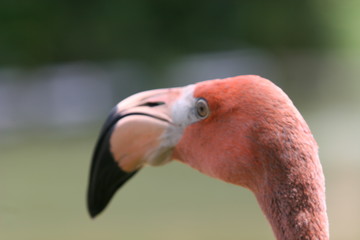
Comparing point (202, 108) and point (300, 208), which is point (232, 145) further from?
point (300, 208)

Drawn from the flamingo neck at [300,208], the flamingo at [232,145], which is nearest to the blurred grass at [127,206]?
the flamingo at [232,145]

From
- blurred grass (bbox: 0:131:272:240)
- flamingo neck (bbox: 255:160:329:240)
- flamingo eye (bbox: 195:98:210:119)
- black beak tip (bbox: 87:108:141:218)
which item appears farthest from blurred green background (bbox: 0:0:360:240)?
flamingo neck (bbox: 255:160:329:240)

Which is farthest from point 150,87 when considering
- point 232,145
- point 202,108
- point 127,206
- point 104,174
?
point 232,145

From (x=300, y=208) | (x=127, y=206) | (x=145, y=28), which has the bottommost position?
(x=127, y=206)

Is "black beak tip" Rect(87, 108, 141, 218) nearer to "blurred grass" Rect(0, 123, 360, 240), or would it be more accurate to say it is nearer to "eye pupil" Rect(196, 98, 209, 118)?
"eye pupil" Rect(196, 98, 209, 118)

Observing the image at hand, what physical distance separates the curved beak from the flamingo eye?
4.6 inches

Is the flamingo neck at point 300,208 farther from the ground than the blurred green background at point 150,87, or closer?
farther from the ground

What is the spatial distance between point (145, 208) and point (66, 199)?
2.86 ft

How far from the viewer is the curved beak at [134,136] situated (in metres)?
2.06

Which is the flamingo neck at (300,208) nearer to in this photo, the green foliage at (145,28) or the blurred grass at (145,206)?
the blurred grass at (145,206)

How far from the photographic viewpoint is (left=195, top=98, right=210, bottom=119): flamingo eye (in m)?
1.99

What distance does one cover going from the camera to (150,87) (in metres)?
9.87

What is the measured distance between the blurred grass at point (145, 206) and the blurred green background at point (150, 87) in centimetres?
2

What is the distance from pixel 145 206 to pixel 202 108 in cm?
387
